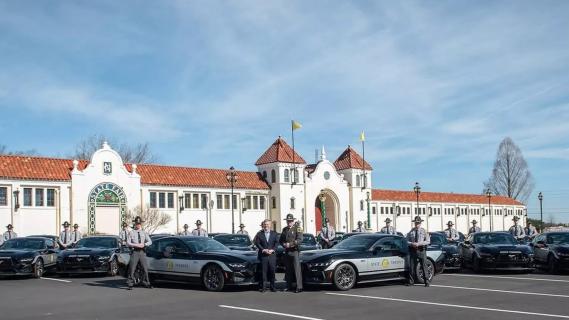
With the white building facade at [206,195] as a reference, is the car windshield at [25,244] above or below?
below

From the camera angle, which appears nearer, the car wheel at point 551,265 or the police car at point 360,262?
the police car at point 360,262

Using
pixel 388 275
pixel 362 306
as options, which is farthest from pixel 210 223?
pixel 362 306

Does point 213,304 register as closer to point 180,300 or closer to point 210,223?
point 180,300

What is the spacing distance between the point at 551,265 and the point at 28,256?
15.8 m

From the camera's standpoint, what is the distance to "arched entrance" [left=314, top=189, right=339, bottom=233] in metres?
64.1

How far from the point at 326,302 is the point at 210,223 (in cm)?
4310

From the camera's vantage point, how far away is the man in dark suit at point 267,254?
50.4 feet

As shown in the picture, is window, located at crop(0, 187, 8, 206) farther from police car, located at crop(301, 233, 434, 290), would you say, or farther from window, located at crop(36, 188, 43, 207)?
police car, located at crop(301, 233, 434, 290)

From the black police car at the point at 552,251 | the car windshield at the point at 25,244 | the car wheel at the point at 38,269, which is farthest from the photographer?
the car windshield at the point at 25,244

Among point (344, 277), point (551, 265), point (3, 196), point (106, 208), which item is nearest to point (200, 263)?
point (344, 277)

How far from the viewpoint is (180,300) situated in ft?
44.6

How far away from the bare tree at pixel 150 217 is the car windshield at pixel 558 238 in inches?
1302

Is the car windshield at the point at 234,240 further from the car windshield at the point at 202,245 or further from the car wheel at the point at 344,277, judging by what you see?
the car wheel at the point at 344,277

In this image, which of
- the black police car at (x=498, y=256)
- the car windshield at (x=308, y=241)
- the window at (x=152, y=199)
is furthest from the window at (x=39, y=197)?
the black police car at (x=498, y=256)
